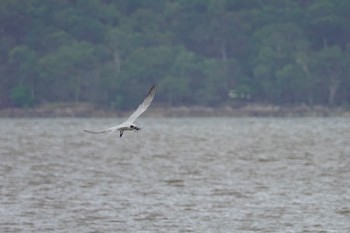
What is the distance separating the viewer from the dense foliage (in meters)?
127

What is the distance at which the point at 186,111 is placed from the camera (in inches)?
4884

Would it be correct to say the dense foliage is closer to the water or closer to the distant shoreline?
the distant shoreline

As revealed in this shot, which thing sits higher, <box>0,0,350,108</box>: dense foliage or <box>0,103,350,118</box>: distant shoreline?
<box>0,0,350,108</box>: dense foliage

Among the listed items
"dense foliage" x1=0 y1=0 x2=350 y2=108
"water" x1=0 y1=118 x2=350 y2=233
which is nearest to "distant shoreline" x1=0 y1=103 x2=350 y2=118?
"dense foliage" x1=0 y1=0 x2=350 y2=108

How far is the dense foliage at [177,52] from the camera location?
127 metres

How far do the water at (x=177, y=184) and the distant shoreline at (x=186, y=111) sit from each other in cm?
4660

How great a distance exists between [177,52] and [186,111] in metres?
12.0

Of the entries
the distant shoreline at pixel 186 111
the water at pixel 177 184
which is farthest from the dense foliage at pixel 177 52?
the water at pixel 177 184

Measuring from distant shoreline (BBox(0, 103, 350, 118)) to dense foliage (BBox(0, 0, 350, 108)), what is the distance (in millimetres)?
1479

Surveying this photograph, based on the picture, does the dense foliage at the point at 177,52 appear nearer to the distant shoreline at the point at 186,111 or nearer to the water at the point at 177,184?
the distant shoreline at the point at 186,111

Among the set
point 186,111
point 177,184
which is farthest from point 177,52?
point 177,184

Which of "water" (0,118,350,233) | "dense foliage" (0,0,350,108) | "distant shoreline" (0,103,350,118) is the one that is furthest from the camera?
"dense foliage" (0,0,350,108)

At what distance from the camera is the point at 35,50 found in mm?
135500

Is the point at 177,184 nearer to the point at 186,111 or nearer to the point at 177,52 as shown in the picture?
the point at 186,111
